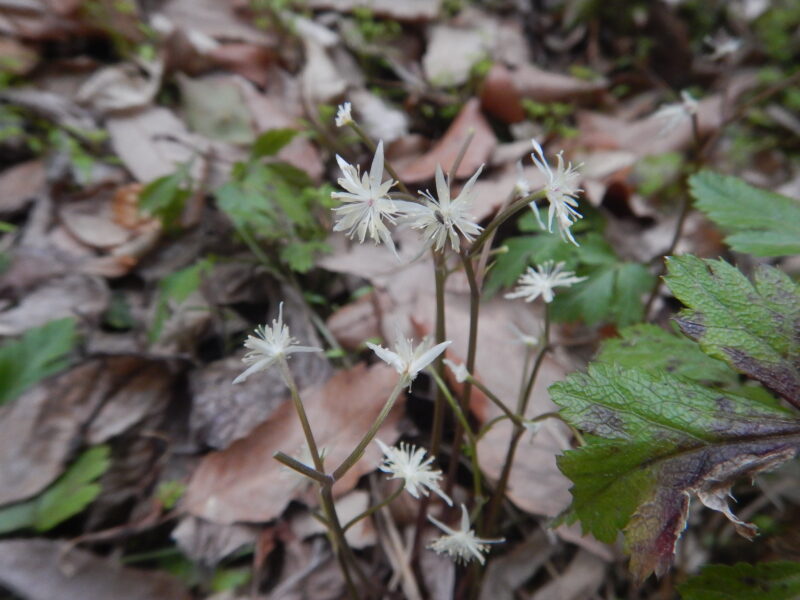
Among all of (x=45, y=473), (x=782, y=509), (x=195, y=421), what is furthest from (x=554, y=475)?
(x=45, y=473)

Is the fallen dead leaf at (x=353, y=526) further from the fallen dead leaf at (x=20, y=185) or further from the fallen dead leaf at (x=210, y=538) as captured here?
the fallen dead leaf at (x=20, y=185)

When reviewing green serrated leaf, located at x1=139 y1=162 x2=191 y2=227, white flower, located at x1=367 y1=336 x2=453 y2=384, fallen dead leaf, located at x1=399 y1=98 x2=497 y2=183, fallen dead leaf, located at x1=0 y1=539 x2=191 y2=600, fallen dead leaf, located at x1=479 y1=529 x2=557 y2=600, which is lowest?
fallen dead leaf, located at x1=0 y1=539 x2=191 y2=600

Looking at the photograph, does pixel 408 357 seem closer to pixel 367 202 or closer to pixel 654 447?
pixel 367 202

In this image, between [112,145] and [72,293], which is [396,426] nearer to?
[72,293]

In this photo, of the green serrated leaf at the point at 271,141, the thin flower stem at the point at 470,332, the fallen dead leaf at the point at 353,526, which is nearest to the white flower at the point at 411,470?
the thin flower stem at the point at 470,332

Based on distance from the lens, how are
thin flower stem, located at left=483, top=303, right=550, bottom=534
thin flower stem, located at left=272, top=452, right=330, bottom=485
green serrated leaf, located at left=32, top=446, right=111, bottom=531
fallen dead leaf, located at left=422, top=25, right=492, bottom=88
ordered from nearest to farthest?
thin flower stem, located at left=272, top=452, right=330, bottom=485 < thin flower stem, located at left=483, top=303, right=550, bottom=534 < green serrated leaf, located at left=32, top=446, right=111, bottom=531 < fallen dead leaf, located at left=422, top=25, right=492, bottom=88

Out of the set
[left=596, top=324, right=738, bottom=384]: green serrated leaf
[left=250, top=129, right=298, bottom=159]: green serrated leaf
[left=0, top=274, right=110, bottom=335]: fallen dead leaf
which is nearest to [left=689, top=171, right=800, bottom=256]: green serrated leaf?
[left=596, top=324, right=738, bottom=384]: green serrated leaf

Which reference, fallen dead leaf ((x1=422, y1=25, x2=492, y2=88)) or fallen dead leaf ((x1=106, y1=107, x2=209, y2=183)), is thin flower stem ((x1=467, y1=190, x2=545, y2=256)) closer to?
fallen dead leaf ((x1=106, y1=107, x2=209, y2=183))

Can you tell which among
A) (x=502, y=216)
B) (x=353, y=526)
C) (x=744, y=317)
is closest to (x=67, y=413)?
(x=353, y=526)
